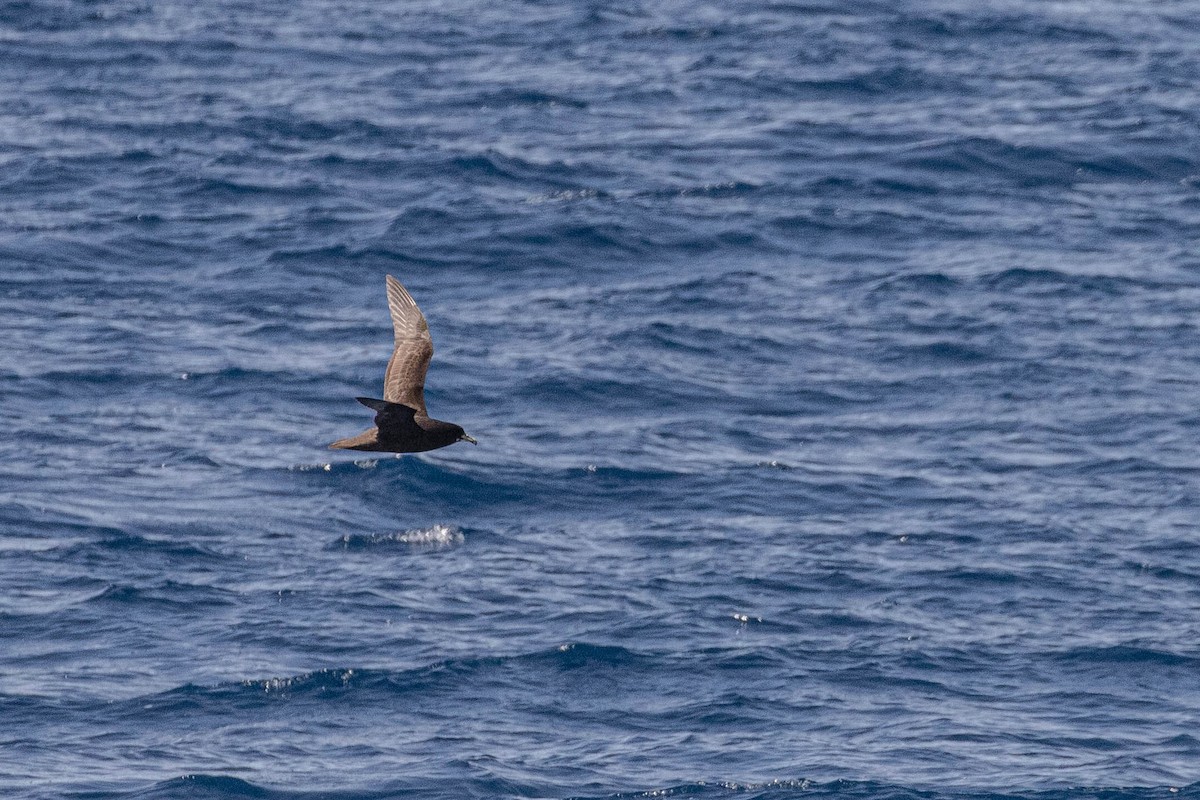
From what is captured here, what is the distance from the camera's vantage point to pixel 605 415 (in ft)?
104

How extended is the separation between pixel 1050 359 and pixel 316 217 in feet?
40.0

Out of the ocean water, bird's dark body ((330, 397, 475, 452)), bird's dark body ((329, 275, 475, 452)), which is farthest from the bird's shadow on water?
bird's dark body ((330, 397, 475, 452))

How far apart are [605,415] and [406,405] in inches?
531

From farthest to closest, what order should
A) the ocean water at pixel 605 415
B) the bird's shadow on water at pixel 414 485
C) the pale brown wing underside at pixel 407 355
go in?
the bird's shadow on water at pixel 414 485
the ocean water at pixel 605 415
the pale brown wing underside at pixel 407 355

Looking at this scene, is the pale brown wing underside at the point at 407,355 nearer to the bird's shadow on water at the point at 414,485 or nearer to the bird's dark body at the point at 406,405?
the bird's dark body at the point at 406,405

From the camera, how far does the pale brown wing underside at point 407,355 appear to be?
741 inches

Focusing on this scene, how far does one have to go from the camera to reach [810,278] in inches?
1388

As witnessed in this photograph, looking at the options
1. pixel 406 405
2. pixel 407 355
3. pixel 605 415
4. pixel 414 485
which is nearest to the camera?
pixel 406 405

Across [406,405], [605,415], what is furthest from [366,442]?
[605,415]

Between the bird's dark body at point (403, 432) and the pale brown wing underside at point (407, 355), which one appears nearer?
the bird's dark body at point (403, 432)

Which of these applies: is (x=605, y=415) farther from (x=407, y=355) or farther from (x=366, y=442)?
(x=366, y=442)

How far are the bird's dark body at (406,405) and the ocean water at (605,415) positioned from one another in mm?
5905

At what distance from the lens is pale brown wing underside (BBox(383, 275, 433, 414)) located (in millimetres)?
18828

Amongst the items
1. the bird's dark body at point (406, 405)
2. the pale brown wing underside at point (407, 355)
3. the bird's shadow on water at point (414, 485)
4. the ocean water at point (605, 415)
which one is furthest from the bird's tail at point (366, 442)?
the bird's shadow on water at point (414, 485)
